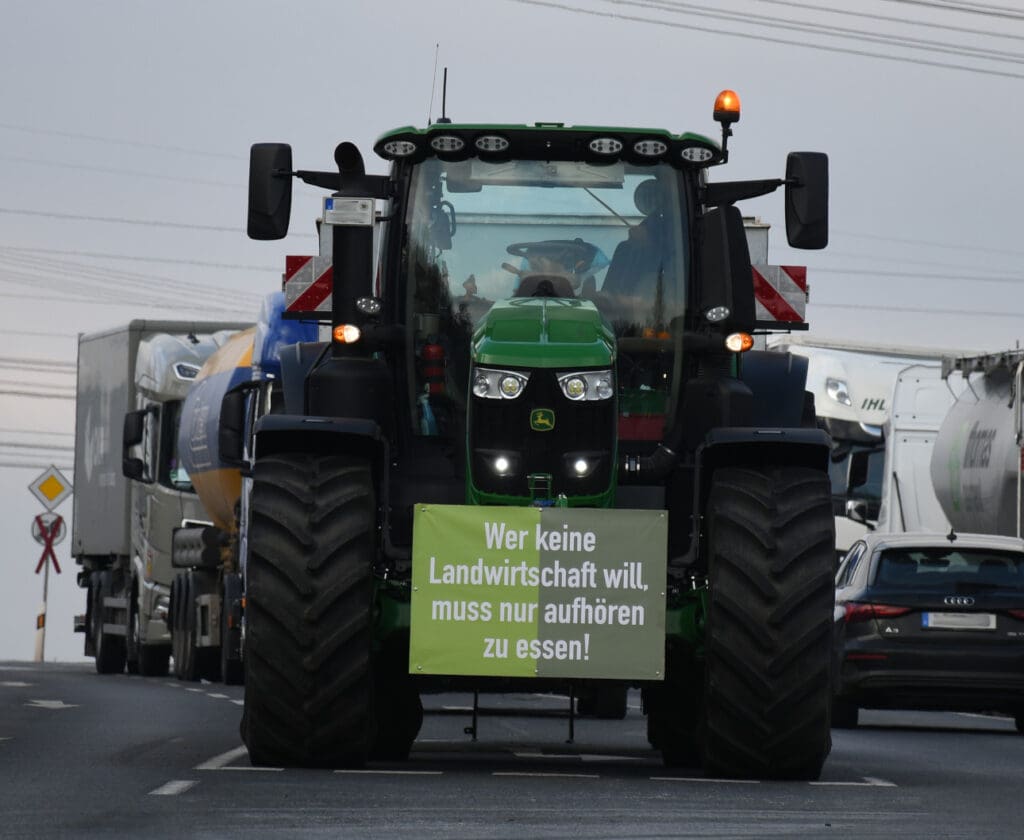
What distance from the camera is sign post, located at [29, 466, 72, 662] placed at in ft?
166

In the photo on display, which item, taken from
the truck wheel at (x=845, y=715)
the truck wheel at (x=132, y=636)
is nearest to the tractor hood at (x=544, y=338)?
the truck wheel at (x=845, y=715)

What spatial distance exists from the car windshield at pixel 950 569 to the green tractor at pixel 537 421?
7418 millimetres

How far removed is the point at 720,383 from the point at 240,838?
5039mm

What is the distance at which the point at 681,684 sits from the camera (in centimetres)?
1541

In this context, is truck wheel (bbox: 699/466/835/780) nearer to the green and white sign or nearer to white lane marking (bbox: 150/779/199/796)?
the green and white sign

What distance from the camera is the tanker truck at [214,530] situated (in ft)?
97.2

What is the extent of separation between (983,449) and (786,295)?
13.6 m

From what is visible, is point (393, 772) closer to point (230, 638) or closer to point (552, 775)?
point (552, 775)

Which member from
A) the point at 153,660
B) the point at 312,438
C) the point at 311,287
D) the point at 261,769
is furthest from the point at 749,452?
the point at 153,660

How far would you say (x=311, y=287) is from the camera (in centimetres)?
1580

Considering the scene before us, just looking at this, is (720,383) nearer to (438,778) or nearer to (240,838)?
(438,778)

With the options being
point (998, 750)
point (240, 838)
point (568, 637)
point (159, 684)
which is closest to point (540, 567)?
point (568, 637)

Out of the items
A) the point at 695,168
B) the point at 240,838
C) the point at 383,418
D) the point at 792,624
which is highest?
the point at 695,168

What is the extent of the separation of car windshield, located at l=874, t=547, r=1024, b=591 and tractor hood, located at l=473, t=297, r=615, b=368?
29.6ft
